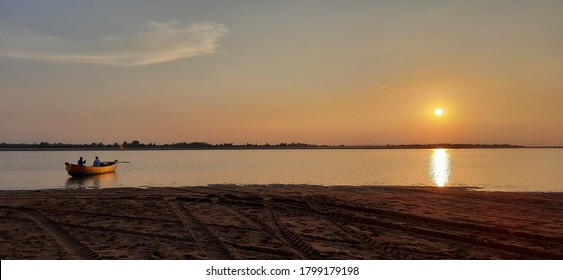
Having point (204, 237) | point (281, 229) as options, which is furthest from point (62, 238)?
point (281, 229)

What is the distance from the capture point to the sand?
10.3 m

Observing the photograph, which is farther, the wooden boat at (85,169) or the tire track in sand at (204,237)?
the wooden boat at (85,169)

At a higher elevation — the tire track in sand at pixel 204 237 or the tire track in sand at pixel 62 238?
the tire track in sand at pixel 204 237

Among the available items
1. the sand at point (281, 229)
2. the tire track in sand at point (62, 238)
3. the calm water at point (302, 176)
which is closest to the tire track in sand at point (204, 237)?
the sand at point (281, 229)

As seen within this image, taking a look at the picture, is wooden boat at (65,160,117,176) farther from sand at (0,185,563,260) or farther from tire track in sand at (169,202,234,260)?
tire track in sand at (169,202,234,260)

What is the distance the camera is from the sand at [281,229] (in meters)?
10.3

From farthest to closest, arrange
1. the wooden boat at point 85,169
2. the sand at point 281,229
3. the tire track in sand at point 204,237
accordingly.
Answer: the wooden boat at point 85,169
the sand at point 281,229
the tire track in sand at point 204,237

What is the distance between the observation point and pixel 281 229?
43.0 feet

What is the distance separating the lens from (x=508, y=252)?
10359 mm

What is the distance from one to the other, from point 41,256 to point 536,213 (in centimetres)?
1697

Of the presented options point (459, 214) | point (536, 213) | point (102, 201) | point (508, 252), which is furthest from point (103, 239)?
point (536, 213)

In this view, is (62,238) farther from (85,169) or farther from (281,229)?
(85,169)

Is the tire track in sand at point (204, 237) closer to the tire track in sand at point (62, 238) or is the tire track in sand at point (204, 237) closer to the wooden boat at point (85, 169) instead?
the tire track in sand at point (62, 238)
